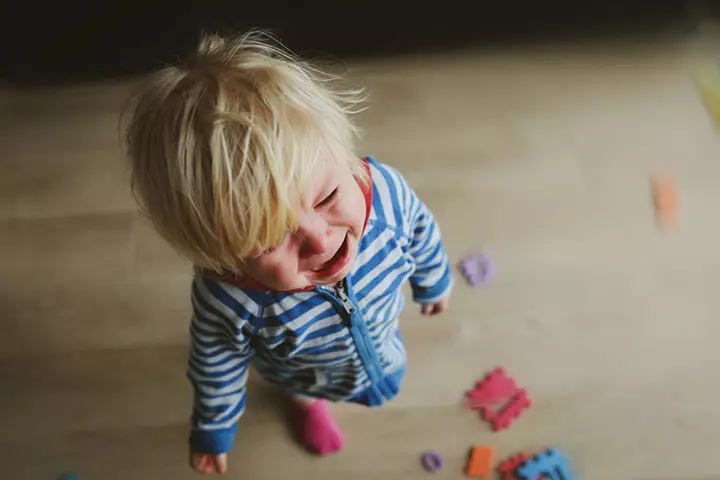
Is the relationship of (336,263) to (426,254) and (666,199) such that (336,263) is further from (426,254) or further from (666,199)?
(666,199)

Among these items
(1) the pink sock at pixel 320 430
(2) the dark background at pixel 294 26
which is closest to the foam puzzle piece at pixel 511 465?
(1) the pink sock at pixel 320 430

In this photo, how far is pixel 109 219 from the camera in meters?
1.21

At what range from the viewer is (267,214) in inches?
20.7

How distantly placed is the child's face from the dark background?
2.46ft

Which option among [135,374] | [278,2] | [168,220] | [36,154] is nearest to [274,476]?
[135,374]

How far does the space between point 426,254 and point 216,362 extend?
0.84ft

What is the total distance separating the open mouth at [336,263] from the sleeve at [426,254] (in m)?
0.13

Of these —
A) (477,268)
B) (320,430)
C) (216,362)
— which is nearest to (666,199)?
(477,268)

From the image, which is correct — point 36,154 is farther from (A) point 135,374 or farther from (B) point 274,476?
(B) point 274,476

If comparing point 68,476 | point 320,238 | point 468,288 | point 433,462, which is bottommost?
point 68,476

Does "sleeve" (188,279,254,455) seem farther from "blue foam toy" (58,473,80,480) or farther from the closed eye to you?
"blue foam toy" (58,473,80,480)

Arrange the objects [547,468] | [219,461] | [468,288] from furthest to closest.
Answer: [468,288], [547,468], [219,461]

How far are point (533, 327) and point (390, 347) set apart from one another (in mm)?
324

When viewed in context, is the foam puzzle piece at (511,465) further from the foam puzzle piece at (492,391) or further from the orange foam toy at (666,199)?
the orange foam toy at (666,199)
